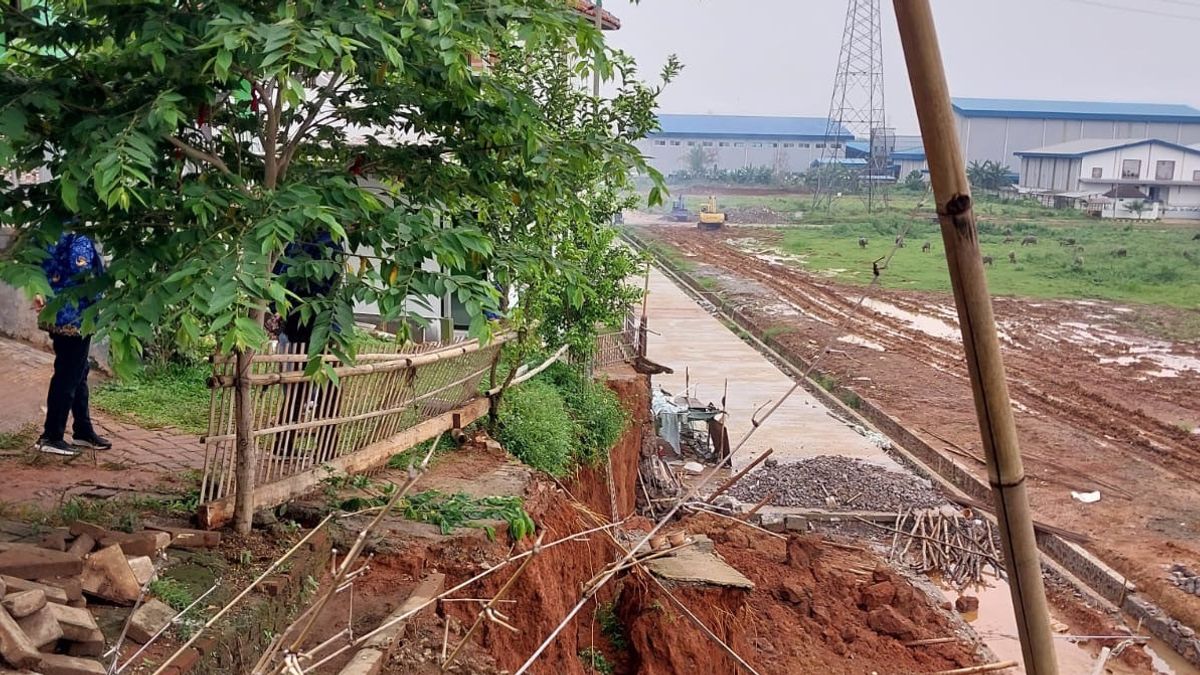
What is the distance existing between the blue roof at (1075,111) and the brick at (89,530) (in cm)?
6328

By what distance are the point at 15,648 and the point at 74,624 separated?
45cm

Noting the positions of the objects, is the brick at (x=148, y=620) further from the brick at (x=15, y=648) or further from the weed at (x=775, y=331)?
the weed at (x=775, y=331)

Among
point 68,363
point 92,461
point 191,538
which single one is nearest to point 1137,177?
point 92,461

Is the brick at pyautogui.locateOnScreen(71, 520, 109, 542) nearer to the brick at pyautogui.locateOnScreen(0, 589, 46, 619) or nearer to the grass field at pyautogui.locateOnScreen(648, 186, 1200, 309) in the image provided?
the brick at pyautogui.locateOnScreen(0, 589, 46, 619)

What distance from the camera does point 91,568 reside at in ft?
15.8

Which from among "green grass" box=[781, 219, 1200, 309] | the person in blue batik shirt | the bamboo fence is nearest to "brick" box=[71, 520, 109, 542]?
the bamboo fence

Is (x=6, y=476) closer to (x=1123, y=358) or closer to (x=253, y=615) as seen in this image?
(x=253, y=615)

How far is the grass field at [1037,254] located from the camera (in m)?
35.7

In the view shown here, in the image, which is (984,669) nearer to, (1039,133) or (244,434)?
(244,434)

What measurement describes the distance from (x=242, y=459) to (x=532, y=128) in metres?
2.50

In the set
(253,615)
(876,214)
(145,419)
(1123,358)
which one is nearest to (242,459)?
(253,615)

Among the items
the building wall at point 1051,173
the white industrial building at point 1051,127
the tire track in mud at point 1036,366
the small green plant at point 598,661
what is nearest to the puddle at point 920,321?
the tire track in mud at point 1036,366

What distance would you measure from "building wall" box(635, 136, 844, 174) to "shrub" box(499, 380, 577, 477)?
7269 centimetres

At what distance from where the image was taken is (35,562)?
463 cm
